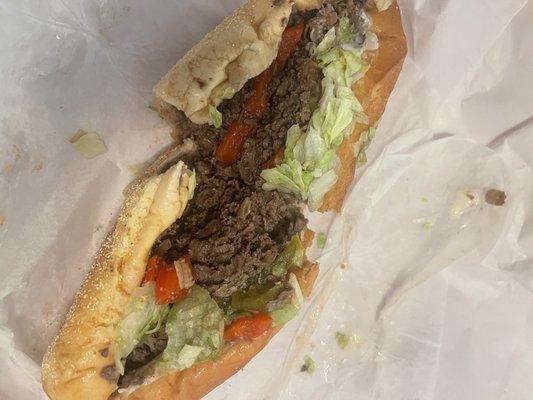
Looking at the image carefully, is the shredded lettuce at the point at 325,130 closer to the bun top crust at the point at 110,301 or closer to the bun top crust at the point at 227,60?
the bun top crust at the point at 227,60

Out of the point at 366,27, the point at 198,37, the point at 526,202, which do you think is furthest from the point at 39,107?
the point at 526,202

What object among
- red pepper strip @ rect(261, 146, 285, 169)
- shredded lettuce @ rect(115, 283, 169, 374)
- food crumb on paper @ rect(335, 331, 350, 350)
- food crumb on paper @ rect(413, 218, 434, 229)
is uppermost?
red pepper strip @ rect(261, 146, 285, 169)

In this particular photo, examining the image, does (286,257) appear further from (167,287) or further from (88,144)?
(88,144)

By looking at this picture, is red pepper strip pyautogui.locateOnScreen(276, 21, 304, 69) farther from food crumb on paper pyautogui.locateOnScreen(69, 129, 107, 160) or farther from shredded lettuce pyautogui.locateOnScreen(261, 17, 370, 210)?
food crumb on paper pyautogui.locateOnScreen(69, 129, 107, 160)

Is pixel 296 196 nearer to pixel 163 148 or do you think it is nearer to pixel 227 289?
pixel 227 289

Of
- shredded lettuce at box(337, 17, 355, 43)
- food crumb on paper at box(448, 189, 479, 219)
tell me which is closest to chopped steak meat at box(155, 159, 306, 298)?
shredded lettuce at box(337, 17, 355, 43)

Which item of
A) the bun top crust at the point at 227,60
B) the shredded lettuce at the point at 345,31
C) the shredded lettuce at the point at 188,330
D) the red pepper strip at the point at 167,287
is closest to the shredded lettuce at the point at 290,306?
the shredded lettuce at the point at 188,330

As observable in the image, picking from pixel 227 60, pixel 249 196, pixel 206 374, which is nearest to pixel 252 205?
pixel 249 196

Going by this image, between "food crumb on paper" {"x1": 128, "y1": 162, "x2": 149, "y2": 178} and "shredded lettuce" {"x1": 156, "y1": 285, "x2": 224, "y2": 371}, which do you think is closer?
"shredded lettuce" {"x1": 156, "y1": 285, "x2": 224, "y2": 371}
